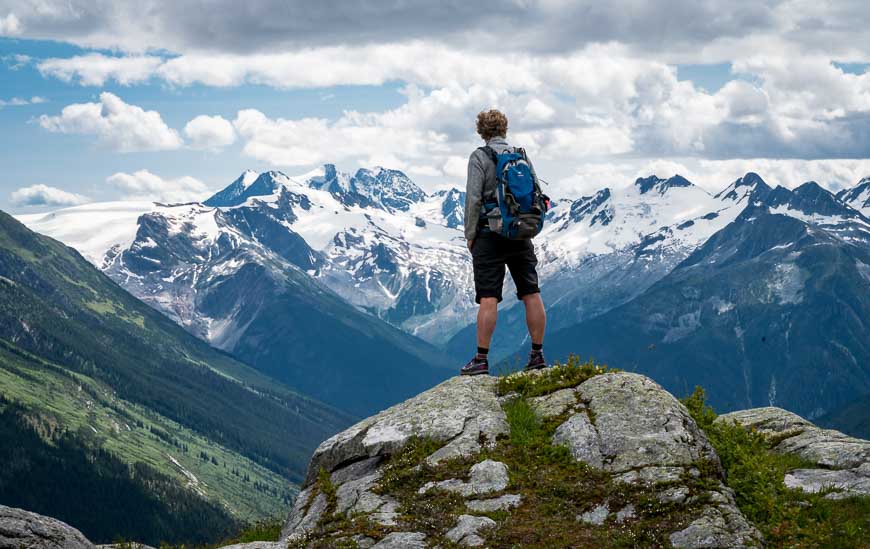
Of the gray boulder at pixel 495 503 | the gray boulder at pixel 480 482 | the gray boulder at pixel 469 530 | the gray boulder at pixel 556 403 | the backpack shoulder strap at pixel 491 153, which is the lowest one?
the gray boulder at pixel 469 530

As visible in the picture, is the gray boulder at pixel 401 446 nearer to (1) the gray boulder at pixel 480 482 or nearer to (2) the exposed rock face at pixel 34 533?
(1) the gray boulder at pixel 480 482

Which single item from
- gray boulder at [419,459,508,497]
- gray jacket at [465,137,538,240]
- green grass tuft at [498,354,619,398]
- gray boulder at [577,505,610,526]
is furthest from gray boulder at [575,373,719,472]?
gray jacket at [465,137,538,240]

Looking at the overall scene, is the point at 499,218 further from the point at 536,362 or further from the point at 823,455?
the point at 823,455

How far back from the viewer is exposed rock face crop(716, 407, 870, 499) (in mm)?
17656

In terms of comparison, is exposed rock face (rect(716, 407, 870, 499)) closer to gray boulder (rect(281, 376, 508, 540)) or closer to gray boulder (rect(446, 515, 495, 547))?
gray boulder (rect(281, 376, 508, 540))

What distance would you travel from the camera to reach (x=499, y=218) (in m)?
19.5

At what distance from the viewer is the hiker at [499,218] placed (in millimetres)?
19312

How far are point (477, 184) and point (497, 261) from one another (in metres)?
1.91

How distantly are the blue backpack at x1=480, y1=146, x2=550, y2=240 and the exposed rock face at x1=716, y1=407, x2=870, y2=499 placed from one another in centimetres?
606

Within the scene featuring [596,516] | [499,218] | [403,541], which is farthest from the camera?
[499,218]

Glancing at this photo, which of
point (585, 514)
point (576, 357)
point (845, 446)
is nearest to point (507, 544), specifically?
point (585, 514)

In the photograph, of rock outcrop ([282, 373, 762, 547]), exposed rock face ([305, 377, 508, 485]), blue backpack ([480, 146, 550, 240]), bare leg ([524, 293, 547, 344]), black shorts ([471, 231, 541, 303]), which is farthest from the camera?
bare leg ([524, 293, 547, 344])

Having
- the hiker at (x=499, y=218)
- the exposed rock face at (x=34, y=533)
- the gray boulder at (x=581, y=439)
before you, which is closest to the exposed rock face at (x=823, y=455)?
the gray boulder at (x=581, y=439)

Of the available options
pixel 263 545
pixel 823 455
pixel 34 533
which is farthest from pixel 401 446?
pixel 823 455
